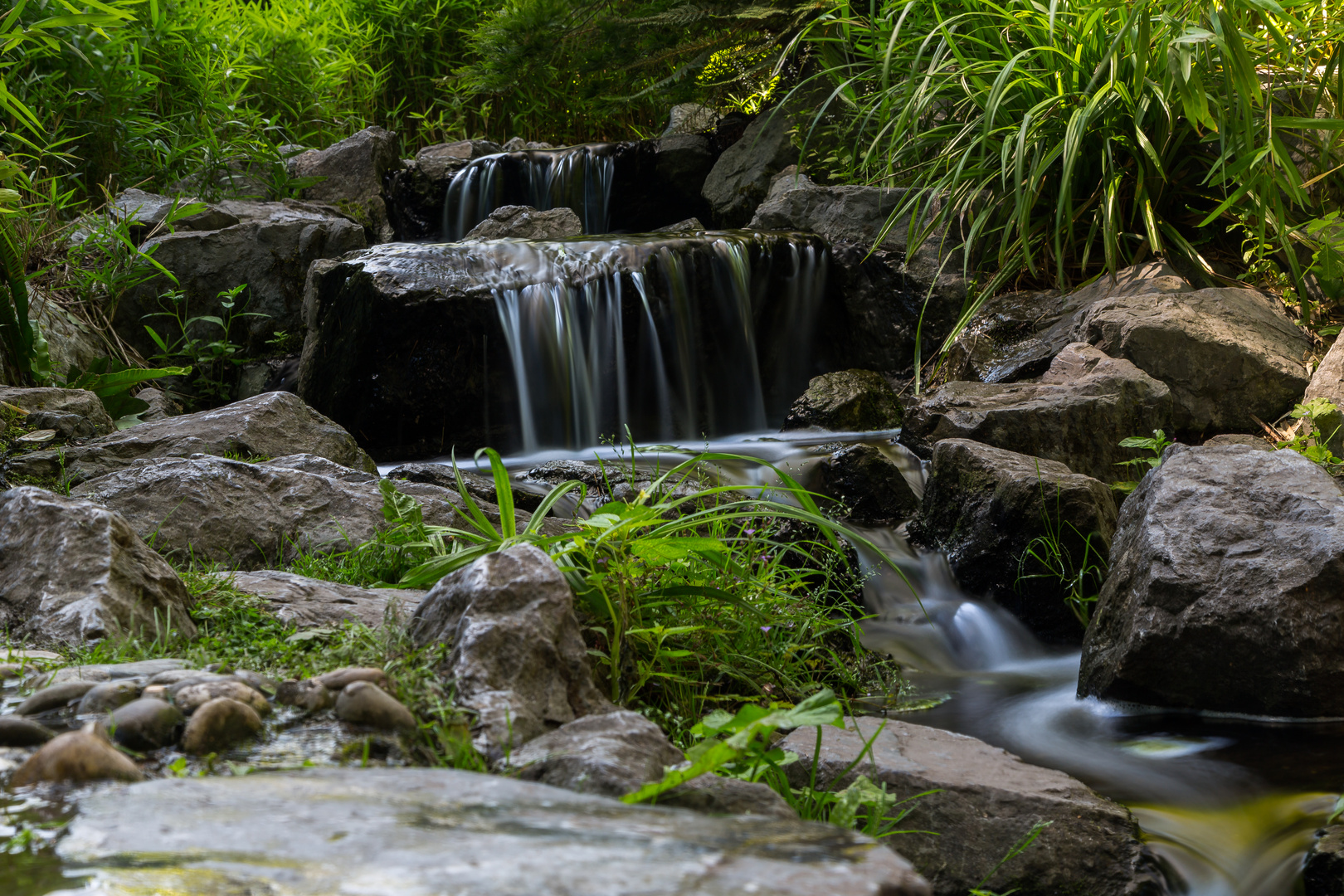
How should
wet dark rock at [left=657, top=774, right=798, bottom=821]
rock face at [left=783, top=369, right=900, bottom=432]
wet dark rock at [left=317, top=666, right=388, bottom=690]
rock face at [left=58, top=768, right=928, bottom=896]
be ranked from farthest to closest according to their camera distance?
1. rock face at [left=783, top=369, right=900, bottom=432]
2. wet dark rock at [left=317, top=666, right=388, bottom=690]
3. wet dark rock at [left=657, top=774, right=798, bottom=821]
4. rock face at [left=58, top=768, right=928, bottom=896]

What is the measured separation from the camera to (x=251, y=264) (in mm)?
6996

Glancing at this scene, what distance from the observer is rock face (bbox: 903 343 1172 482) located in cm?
429

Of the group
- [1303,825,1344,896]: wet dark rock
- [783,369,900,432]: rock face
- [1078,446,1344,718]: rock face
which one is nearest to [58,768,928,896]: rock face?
[1303,825,1344,896]: wet dark rock

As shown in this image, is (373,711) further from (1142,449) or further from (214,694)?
(1142,449)

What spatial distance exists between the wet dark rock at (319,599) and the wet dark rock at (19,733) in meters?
0.69

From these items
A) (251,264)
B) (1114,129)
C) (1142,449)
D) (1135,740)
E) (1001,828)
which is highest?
(1114,129)

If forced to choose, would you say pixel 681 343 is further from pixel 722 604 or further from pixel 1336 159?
pixel 722 604

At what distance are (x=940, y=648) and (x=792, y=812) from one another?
2167 mm

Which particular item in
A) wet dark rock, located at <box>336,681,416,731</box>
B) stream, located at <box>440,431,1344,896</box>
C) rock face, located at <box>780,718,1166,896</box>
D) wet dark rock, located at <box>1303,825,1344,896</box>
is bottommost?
stream, located at <box>440,431,1344,896</box>

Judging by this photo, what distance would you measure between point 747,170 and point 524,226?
6.48 feet

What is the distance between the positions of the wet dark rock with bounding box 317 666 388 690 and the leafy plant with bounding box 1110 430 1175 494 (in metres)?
2.97

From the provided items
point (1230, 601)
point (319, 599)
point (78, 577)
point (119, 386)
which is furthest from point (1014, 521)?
point (119, 386)

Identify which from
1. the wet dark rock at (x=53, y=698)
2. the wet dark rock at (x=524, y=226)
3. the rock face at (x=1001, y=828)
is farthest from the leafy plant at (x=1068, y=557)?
the wet dark rock at (x=524, y=226)

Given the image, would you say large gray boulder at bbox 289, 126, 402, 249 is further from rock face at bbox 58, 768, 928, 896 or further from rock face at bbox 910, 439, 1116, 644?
rock face at bbox 58, 768, 928, 896
